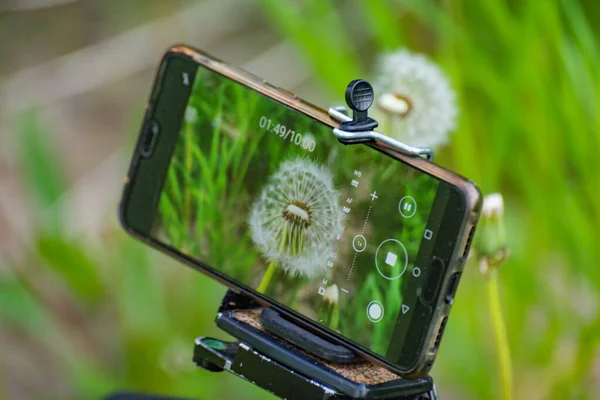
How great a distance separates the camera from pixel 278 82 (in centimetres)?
117

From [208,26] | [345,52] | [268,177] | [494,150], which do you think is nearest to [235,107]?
[268,177]

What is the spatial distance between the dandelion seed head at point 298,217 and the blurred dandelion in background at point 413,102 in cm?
7

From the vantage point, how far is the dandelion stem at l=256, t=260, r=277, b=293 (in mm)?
359

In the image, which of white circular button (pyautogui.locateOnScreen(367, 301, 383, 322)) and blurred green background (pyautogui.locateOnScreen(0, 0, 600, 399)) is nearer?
white circular button (pyautogui.locateOnScreen(367, 301, 383, 322))

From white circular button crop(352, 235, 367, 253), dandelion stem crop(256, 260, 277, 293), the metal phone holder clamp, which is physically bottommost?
the metal phone holder clamp

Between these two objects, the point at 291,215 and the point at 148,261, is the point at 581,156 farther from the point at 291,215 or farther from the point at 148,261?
the point at 148,261

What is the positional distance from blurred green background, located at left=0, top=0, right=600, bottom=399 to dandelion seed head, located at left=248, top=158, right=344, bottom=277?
0.81 ft

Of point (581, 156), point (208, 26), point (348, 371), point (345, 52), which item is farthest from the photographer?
point (208, 26)

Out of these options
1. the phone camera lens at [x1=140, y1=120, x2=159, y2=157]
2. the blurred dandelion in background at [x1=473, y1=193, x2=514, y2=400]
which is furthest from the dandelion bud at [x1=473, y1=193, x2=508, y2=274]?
the phone camera lens at [x1=140, y1=120, x2=159, y2=157]

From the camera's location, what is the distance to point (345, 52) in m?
0.75

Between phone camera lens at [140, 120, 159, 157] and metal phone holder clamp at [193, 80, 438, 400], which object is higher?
phone camera lens at [140, 120, 159, 157]

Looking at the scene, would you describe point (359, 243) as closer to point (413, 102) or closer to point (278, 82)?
point (413, 102)

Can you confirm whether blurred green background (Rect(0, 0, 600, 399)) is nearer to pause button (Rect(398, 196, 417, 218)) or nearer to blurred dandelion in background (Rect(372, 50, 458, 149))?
blurred dandelion in background (Rect(372, 50, 458, 149))

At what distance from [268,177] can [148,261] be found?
1.55ft
